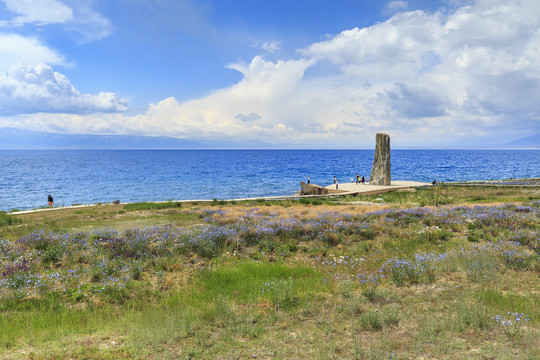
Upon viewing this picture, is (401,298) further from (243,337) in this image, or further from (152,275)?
(152,275)

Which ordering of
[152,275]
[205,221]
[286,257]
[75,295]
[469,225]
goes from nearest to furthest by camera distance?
[75,295], [152,275], [286,257], [469,225], [205,221]

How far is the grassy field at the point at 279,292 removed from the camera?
15.7ft

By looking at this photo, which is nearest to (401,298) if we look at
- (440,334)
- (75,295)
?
(440,334)

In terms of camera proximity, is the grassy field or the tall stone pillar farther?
the tall stone pillar

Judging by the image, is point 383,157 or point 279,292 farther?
point 383,157

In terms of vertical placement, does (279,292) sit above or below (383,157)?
below

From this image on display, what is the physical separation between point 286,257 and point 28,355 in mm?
7143

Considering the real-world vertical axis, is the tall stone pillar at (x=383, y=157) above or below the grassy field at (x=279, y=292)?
above

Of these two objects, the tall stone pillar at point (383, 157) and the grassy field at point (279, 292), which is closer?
the grassy field at point (279, 292)

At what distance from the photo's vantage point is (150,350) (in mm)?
4844

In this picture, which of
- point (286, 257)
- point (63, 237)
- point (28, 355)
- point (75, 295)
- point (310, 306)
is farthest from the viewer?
point (63, 237)

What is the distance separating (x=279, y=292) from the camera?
6.41m

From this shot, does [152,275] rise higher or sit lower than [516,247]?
lower

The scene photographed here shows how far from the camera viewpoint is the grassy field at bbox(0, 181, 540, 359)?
4.79 m
